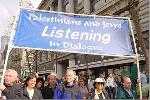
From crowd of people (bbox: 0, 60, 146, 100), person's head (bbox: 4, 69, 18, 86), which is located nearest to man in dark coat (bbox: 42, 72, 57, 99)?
crowd of people (bbox: 0, 60, 146, 100)

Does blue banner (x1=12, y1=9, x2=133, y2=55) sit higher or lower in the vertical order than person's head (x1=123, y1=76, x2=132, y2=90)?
higher

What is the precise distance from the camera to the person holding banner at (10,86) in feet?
24.4

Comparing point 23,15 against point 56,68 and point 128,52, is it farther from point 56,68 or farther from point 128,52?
point 56,68

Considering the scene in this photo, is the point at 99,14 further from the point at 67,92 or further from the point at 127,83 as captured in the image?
the point at 67,92

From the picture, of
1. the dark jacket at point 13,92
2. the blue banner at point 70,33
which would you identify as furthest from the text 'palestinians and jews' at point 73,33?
the dark jacket at point 13,92

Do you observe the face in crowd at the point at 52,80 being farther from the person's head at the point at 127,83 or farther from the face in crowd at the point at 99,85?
the person's head at the point at 127,83

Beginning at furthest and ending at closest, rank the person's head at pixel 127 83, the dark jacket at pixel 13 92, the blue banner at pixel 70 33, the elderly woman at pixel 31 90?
the blue banner at pixel 70 33 → the person's head at pixel 127 83 → the elderly woman at pixel 31 90 → the dark jacket at pixel 13 92

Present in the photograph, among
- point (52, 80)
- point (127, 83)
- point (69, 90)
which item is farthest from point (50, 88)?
point (69, 90)

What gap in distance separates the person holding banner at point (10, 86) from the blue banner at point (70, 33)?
5.32 feet

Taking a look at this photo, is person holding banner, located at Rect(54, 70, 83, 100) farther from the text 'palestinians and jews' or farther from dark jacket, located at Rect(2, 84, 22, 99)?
the text 'palestinians and jews'

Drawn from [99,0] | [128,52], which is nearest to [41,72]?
[99,0]

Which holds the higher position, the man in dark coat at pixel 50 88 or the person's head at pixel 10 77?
the person's head at pixel 10 77

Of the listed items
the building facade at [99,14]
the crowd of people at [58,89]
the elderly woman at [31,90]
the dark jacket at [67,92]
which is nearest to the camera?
the crowd of people at [58,89]

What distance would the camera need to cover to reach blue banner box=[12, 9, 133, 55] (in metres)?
9.32
